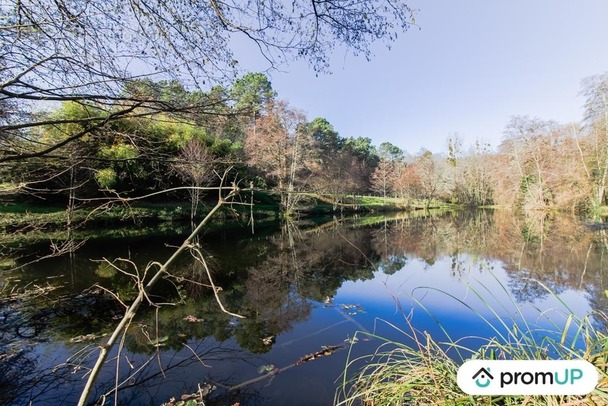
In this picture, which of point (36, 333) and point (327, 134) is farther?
point (327, 134)

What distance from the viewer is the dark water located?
298 cm

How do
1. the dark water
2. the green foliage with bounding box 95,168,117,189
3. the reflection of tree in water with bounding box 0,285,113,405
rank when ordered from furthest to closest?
the green foliage with bounding box 95,168,117,189, the dark water, the reflection of tree in water with bounding box 0,285,113,405

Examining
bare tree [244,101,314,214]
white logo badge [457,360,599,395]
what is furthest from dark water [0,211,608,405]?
bare tree [244,101,314,214]

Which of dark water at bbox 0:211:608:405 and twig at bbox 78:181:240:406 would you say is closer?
twig at bbox 78:181:240:406

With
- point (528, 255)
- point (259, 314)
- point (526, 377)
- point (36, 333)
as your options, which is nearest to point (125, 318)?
point (526, 377)

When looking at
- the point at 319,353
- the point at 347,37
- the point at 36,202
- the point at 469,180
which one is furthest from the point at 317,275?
the point at 469,180

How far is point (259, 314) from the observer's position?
16.4 ft

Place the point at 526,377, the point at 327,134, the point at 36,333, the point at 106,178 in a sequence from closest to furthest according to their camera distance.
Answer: the point at 526,377
the point at 36,333
the point at 106,178
the point at 327,134

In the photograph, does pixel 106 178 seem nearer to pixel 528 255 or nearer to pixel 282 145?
pixel 282 145

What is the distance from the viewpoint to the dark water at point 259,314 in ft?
9.77

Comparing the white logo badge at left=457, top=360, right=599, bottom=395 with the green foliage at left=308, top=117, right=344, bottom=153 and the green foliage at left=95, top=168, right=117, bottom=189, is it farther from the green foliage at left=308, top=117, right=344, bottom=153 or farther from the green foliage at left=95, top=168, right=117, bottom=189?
the green foliage at left=308, top=117, right=344, bottom=153

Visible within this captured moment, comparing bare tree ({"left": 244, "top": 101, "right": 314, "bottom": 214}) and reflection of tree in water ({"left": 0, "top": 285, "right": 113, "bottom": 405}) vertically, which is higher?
bare tree ({"left": 244, "top": 101, "right": 314, "bottom": 214})

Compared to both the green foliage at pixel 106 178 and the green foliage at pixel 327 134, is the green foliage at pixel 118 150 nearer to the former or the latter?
the green foliage at pixel 106 178

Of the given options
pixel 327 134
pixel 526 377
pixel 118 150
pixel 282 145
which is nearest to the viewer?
pixel 526 377
